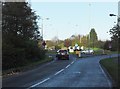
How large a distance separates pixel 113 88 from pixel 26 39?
29991 mm

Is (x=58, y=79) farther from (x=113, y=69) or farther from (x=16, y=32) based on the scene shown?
(x=16, y=32)

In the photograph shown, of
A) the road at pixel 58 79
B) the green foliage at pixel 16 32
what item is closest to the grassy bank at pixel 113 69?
the road at pixel 58 79

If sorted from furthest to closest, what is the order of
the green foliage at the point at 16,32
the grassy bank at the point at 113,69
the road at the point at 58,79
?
1. the green foliage at the point at 16,32
2. the grassy bank at the point at 113,69
3. the road at the point at 58,79

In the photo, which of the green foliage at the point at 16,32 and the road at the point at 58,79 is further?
the green foliage at the point at 16,32

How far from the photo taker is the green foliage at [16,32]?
39438mm

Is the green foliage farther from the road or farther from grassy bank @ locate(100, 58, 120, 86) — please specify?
grassy bank @ locate(100, 58, 120, 86)

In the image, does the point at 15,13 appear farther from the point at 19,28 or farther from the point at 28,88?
the point at 28,88

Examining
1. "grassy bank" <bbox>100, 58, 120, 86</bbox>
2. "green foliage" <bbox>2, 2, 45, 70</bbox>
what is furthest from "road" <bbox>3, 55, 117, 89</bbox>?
"green foliage" <bbox>2, 2, 45, 70</bbox>

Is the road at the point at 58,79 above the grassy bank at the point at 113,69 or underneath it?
underneath

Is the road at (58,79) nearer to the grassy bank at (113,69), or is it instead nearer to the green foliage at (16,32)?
the grassy bank at (113,69)

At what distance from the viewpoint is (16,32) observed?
47.1 m

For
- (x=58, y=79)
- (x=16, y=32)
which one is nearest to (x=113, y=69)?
(x=58, y=79)

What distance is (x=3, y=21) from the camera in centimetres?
4441

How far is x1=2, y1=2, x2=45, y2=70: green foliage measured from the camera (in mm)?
39438
